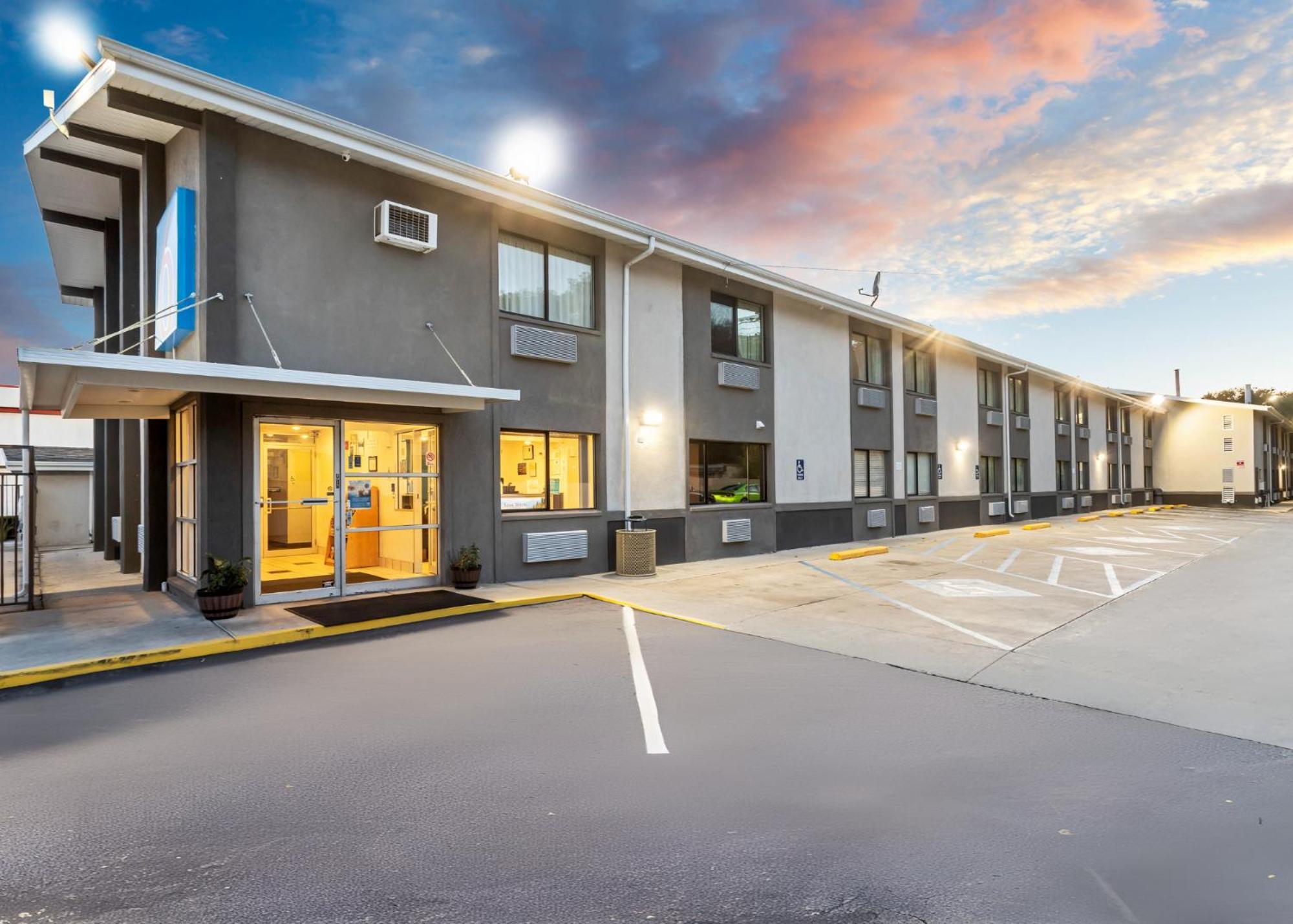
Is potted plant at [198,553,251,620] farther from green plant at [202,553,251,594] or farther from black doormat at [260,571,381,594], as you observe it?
black doormat at [260,571,381,594]

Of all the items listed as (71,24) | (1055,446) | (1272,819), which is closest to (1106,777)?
(1272,819)

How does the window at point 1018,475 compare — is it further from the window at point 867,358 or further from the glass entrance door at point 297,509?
the glass entrance door at point 297,509

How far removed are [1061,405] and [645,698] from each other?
107 feet

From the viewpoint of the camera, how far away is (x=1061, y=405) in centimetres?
3136

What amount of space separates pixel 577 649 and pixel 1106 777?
463 cm

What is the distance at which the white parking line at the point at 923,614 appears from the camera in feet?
24.0

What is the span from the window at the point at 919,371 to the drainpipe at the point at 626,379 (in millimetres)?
11756

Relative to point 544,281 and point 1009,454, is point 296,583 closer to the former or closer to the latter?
point 544,281

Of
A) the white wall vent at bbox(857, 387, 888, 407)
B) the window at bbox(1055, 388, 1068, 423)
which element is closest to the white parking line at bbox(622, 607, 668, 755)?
the white wall vent at bbox(857, 387, 888, 407)

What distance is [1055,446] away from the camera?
3047 cm

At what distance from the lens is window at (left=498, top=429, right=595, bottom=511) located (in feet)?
38.1

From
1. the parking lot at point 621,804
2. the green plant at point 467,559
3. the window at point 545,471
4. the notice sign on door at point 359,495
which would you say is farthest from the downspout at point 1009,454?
the notice sign on door at point 359,495

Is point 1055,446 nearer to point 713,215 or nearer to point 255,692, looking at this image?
point 713,215

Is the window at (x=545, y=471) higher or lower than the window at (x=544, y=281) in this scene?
lower
